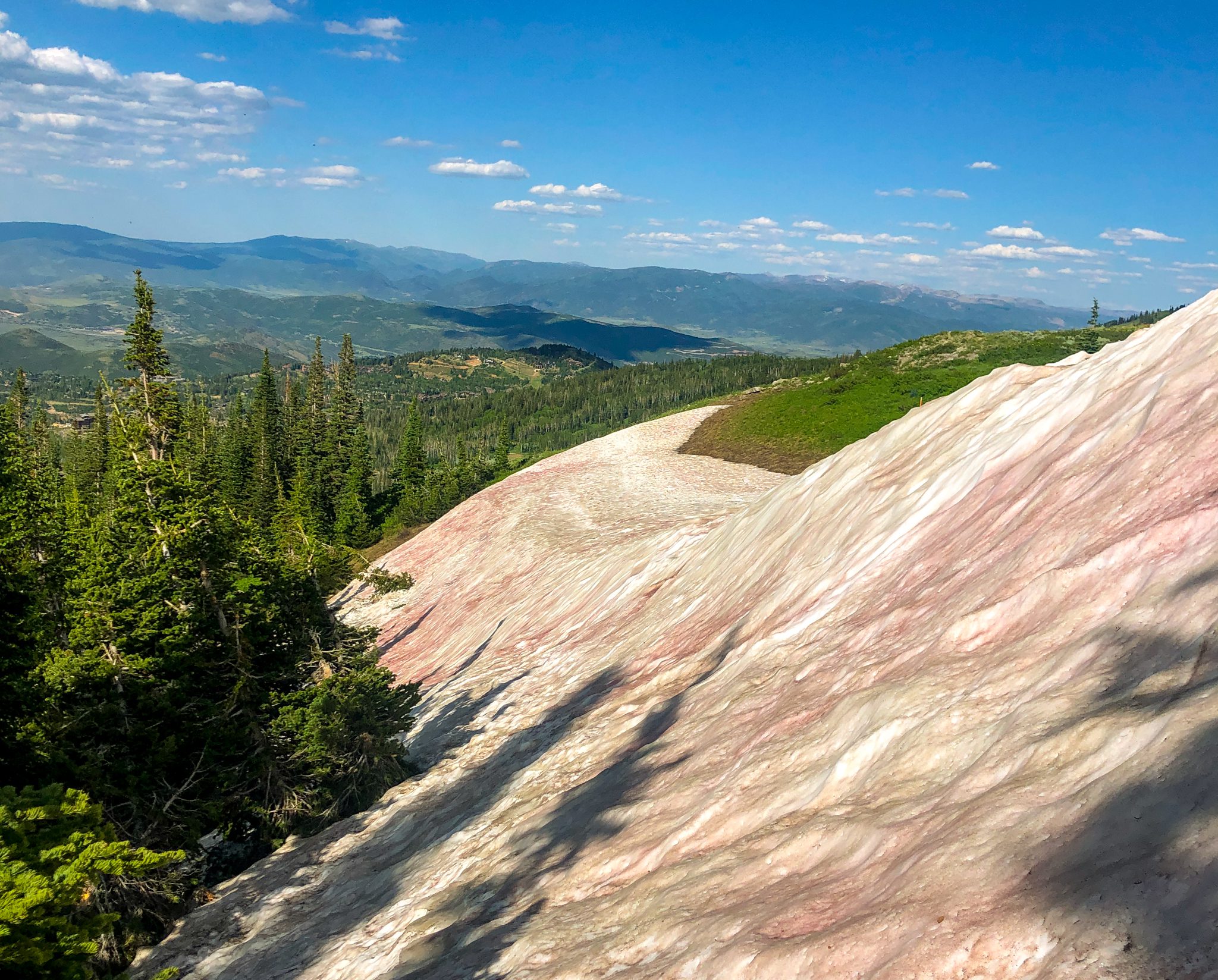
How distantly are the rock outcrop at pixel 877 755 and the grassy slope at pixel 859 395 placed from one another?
36.5 meters

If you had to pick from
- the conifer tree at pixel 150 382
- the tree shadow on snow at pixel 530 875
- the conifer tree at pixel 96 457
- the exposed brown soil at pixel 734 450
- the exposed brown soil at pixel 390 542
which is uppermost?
the conifer tree at pixel 150 382

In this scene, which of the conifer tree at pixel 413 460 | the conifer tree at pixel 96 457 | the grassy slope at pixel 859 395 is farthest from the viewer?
the conifer tree at pixel 413 460

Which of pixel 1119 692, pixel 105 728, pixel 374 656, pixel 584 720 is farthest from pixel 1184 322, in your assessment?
pixel 105 728

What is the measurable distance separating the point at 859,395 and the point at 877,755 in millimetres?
59996

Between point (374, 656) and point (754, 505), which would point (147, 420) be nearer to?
point (374, 656)

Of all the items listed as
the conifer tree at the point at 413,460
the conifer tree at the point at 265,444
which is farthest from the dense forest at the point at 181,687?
the conifer tree at the point at 413,460

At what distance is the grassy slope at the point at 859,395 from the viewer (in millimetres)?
59125

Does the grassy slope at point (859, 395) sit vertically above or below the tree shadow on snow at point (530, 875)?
above

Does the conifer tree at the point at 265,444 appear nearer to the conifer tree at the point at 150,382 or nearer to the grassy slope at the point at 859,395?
the grassy slope at the point at 859,395

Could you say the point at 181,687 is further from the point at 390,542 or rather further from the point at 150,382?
the point at 390,542

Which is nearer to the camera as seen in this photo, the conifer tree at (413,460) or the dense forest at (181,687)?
the dense forest at (181,687)

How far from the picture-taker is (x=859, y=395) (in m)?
65.2

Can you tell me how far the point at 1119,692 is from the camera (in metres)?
7.47

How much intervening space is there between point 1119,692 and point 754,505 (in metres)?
19.1
